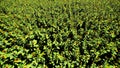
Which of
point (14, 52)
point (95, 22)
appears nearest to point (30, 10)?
point (14, 52)

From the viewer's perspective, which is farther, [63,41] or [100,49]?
[63,41]

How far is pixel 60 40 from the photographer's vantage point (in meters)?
4.07

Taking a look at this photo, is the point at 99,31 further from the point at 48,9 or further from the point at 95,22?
the point at 48,9

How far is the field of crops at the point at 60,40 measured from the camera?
12.4 ft

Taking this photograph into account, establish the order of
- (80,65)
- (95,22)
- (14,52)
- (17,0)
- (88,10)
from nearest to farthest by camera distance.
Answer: (80,65)
(14,52)
(95,22)
(88,10)
(17,0)

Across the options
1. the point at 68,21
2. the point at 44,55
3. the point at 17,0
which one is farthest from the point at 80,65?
the point at 17,0

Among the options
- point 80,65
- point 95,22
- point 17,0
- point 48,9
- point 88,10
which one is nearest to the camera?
point 80,65

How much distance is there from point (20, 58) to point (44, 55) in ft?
2.21

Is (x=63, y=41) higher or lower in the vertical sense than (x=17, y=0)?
lower

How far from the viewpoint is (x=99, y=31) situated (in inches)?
163

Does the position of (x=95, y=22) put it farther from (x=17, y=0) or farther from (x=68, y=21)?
(x=17, y=0)

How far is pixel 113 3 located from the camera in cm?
584

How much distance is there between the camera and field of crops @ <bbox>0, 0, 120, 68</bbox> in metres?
3.77

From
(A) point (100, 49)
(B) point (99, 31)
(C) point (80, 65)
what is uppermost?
(B) point (99, 31)
